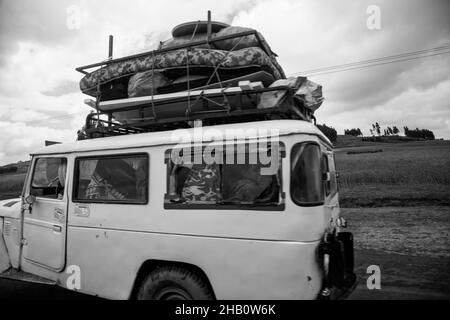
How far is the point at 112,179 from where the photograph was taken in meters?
3.84

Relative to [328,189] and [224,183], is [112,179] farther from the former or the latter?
[328,189]

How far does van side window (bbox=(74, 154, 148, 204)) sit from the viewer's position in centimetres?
358

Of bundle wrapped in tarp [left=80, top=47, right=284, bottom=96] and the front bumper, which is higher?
bundle wrapped in tarp [left=80, top=47, right=284, bottom=96]

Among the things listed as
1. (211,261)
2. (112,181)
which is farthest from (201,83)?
(211,261)

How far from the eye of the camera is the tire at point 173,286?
3043 millimetres

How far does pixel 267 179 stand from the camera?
116 inches

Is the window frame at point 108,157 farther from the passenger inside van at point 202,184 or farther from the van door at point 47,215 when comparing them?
the passenger inside van at point 202,184

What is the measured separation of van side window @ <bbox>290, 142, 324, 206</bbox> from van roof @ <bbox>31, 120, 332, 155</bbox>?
184 mm

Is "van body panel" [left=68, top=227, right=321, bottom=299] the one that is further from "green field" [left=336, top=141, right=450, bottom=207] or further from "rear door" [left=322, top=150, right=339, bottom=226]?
"green field" [left=336, top=141, right=450, bottom=207]

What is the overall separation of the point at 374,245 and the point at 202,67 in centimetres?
658

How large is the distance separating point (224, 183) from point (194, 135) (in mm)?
637

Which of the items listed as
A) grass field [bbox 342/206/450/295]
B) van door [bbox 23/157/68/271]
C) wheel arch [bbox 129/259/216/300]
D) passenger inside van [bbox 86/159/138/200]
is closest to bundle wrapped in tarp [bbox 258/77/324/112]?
passenger inside van [bbox 86/159/138/200]


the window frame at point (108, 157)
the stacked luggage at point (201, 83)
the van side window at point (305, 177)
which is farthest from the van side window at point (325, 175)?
the window frame at point (108, 157)
